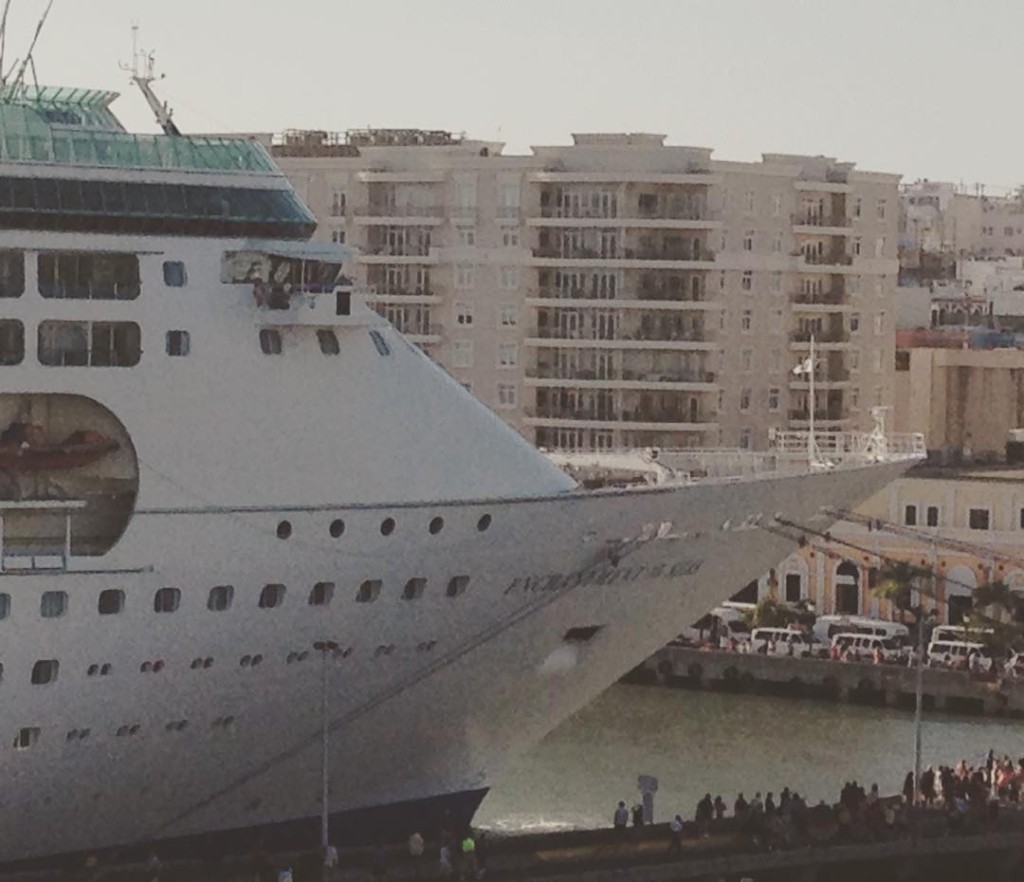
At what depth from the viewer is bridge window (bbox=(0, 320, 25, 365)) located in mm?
30344

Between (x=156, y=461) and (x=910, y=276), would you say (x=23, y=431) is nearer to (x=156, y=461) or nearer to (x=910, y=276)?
(x=156, y=461)

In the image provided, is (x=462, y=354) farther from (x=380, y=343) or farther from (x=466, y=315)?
(x=380, y=343)

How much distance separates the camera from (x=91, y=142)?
1227 inches

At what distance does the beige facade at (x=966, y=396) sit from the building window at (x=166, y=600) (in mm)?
45700

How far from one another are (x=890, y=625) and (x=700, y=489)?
2353cm

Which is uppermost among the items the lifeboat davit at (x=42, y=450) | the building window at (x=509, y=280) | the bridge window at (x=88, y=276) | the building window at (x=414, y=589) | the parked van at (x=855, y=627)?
the building window at (x=509, y=280)

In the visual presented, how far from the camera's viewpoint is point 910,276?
360 feet

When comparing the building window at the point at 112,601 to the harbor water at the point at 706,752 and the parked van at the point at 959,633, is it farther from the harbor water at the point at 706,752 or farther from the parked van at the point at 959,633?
the parked van at the point at 959,633

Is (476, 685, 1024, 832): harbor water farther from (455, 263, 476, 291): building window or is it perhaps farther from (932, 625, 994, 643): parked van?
(455, 263, 476, 291): building window

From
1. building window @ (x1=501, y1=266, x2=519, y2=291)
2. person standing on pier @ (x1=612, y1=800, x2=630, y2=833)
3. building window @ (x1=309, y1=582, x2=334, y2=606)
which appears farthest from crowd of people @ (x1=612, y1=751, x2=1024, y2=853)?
building window @ (x1=501, y1=266, x2=519, y2=291)

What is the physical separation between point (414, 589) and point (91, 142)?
217 inches

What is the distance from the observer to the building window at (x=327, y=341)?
1265 inches

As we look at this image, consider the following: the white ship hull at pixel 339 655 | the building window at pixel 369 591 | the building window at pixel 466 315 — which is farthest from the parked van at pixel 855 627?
the building window at pixel 369 591

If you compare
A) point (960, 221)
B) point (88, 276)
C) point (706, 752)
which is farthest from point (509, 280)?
point (960, 221)
